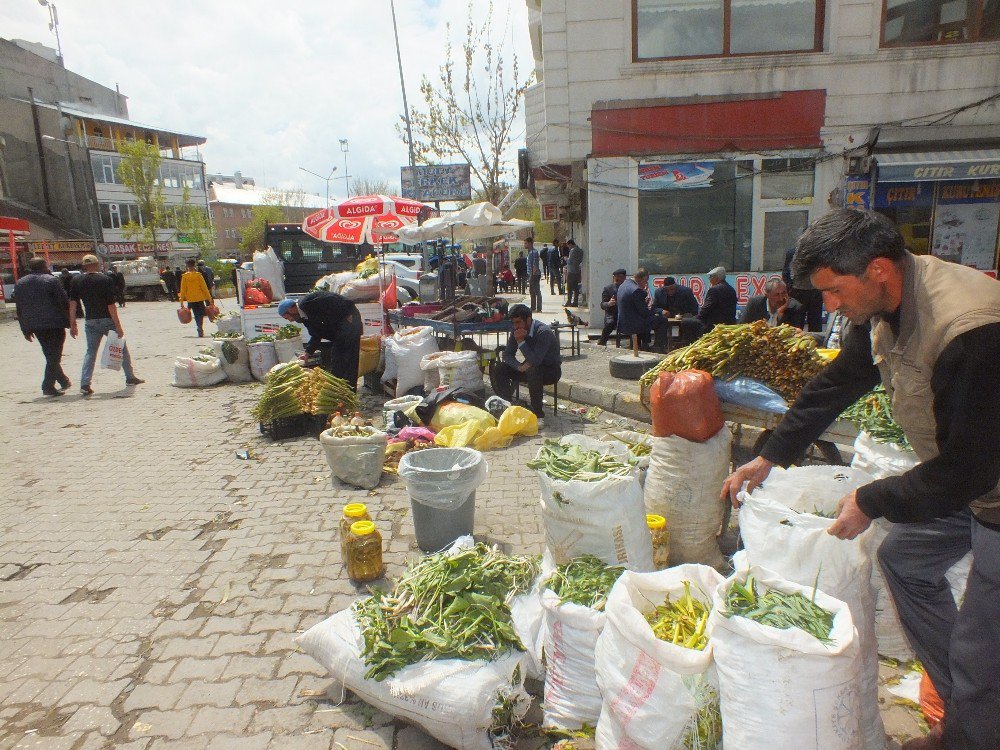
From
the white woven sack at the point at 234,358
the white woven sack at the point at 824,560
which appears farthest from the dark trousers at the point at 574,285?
the white woven sack at the point at 824,560

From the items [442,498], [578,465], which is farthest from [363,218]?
[578,465]

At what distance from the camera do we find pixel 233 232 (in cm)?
6838

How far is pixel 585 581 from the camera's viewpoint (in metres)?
2.59

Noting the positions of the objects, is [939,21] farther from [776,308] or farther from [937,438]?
[937,438]

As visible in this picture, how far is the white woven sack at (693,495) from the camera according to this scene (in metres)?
3.68

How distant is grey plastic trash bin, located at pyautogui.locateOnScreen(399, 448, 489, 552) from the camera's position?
3.97 metres

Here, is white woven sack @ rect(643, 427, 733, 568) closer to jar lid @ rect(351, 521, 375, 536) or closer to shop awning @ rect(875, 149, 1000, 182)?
jar lid @ rect(351, 521, 375, 536)

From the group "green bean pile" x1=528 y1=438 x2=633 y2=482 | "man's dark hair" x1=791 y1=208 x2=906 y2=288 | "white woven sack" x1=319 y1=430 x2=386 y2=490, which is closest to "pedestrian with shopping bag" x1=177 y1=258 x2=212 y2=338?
"white woven sack" x1=319 y1=430 x2=386 y2=490

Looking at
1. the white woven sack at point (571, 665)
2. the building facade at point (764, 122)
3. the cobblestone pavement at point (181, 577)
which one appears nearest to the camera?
the white woven sack at point (571, 665)

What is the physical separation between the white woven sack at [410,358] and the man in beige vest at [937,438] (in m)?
6.31

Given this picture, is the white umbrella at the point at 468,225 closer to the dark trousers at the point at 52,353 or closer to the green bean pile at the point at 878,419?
the dark trousers at the point at 52,353

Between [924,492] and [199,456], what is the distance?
253 inches

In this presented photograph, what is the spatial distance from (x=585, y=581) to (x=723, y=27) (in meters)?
12.3

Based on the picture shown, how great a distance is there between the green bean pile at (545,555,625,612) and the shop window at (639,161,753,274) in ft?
33.7
